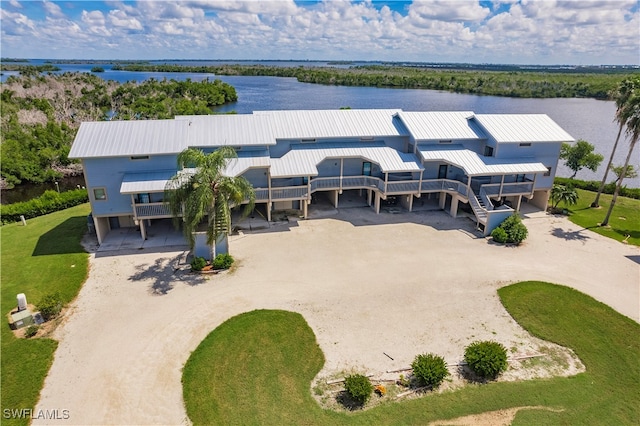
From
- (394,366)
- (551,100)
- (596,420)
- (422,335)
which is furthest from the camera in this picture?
(551,100)

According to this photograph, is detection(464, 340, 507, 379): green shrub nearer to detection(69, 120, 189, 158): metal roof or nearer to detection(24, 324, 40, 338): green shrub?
detection(24, 324, 40, 338): green shrub

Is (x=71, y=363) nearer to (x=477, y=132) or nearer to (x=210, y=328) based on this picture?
(x=210, y=328)

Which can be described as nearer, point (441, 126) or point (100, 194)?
point (100, 194)

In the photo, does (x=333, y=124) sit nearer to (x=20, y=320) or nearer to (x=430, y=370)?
(x=430, y=370)

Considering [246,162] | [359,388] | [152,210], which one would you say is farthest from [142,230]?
[359,388]

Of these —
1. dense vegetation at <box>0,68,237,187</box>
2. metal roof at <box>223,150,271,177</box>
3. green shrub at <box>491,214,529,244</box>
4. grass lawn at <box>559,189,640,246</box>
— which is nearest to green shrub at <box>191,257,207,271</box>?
metal roof at <box>223,150,271,177</box>

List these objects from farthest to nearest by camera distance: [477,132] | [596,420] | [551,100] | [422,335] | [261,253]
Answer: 1. [551,100]
2. [477,132]
3. [261,253]
4. [422,335]
5. [596,420]

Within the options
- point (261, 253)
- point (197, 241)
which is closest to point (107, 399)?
point (197, 241)
